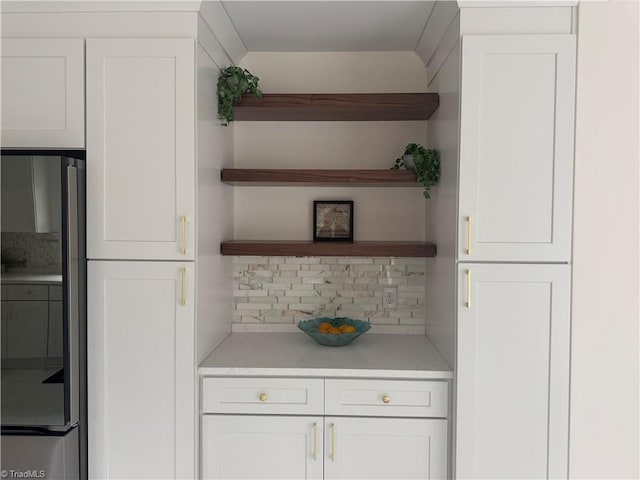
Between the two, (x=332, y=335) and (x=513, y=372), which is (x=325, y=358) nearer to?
(x=332, y=335)

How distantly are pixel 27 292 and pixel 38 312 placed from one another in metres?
0.08

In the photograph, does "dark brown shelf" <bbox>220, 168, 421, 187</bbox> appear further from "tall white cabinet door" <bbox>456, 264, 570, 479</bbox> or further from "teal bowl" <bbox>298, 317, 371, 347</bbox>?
"teal bowl" <bbox>298, 317, 371, 347</bbox>

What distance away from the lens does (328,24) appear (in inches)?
82.8

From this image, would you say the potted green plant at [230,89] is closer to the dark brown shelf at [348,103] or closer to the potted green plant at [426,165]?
the dark brown shelf at [348,103]

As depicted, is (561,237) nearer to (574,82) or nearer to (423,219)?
(574,82)

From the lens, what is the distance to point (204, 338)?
193 centimetres

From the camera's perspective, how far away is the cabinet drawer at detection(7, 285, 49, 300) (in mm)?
1600

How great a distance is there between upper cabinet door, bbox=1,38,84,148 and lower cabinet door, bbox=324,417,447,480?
4.98ft

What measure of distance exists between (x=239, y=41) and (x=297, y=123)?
1.56 feet

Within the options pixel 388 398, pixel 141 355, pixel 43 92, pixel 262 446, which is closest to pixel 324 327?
pixel 388 398

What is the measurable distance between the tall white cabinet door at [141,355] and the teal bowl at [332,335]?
57cm

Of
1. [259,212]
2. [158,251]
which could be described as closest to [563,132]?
[259,212]

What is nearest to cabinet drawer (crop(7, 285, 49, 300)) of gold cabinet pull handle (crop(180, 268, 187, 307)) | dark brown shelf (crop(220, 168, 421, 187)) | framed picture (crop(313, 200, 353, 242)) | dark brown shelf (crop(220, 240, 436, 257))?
gold cabinet pull handle (crop(180, 268, 187, 307))

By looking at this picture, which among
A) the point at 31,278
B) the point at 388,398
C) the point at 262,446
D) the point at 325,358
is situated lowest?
the point at 262,446
